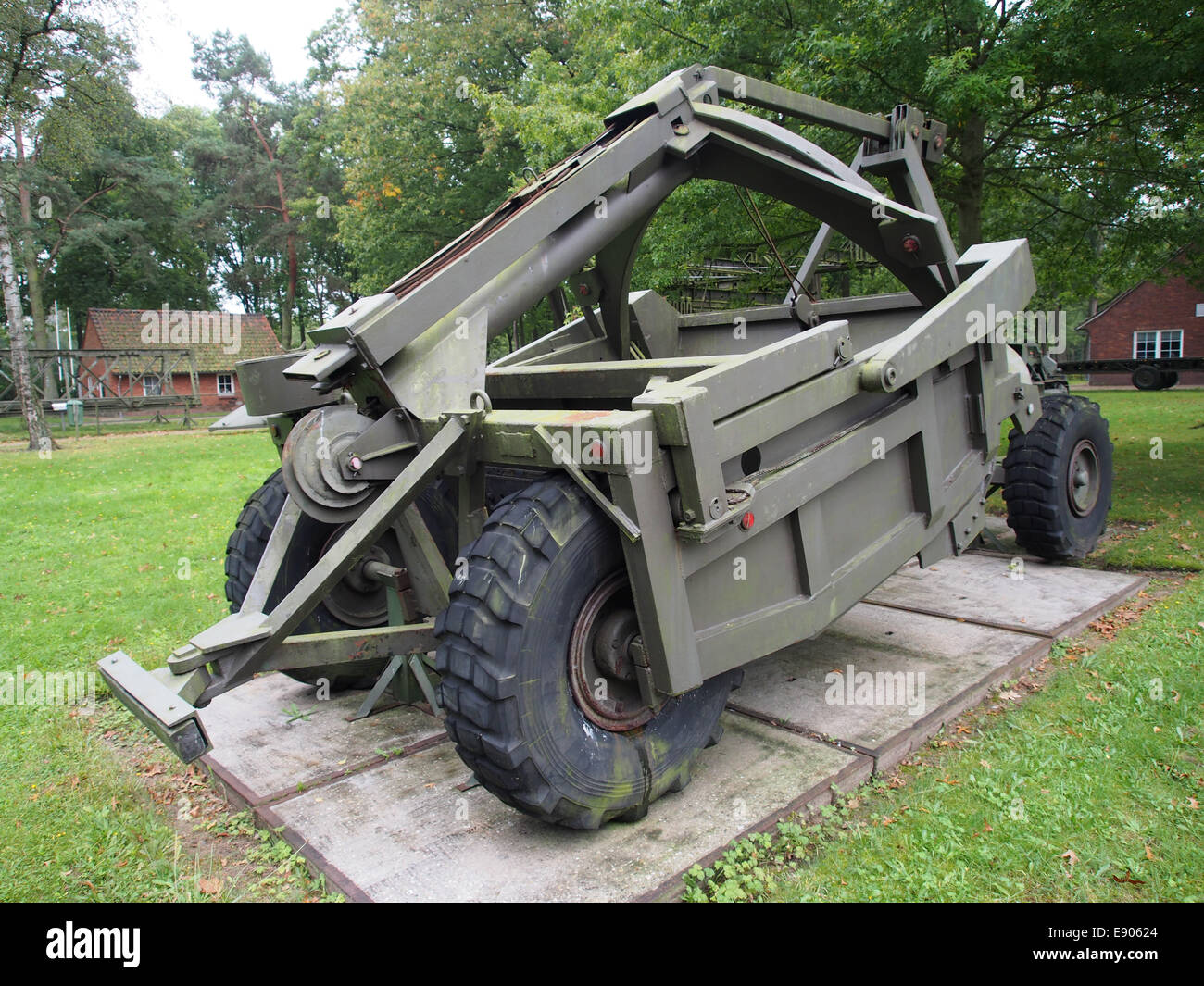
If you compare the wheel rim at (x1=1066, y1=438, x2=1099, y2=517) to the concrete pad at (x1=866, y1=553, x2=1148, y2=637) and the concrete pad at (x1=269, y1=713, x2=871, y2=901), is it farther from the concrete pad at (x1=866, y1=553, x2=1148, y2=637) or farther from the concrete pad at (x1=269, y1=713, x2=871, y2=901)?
the concrete pad at (x1=269, y1=713, x2=871, y2=901)

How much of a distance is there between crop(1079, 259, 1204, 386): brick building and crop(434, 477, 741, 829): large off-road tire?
34790 millimetres

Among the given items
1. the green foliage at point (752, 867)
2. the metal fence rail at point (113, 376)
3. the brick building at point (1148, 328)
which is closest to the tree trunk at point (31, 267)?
the metal fence rail at point (113, 376)

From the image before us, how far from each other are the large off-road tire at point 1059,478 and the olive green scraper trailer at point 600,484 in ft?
4.94

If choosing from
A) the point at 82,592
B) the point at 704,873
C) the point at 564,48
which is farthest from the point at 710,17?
the point at 564,48

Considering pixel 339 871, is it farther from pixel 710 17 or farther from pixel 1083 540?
pixel 710 17

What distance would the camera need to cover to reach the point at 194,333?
121 ft

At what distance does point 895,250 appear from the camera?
173 inches

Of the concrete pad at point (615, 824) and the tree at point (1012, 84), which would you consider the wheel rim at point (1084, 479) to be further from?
the tree at point (1012, 84)

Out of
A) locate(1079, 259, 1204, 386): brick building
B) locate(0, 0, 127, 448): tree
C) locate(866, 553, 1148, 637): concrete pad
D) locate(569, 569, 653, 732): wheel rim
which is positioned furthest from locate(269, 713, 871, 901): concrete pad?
locate(1079, 259, 1204, 386): brick building

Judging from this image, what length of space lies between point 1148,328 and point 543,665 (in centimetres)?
3713

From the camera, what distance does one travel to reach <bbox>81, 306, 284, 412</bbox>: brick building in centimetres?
3522

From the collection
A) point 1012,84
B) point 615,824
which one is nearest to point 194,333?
point 1012,84
